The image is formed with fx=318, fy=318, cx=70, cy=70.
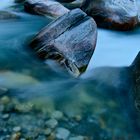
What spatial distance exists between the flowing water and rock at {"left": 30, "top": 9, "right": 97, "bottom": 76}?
0.47ft

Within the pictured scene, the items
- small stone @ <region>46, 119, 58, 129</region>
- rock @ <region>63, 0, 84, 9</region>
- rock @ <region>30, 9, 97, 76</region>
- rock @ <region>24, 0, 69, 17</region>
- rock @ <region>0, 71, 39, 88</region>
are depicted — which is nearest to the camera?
small stone @ <region>46, 119, 58, 129</region>

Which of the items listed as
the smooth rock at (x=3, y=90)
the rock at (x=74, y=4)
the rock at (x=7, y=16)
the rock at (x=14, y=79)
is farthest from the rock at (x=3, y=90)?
the rock at (x=74, y=4)

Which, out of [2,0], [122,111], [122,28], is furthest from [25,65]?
[2,0]

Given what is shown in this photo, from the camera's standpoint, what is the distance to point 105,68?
527 cm

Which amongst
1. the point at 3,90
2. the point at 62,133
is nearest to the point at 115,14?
the point at 3,90

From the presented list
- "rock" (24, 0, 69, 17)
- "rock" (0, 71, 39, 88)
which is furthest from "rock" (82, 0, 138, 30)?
"rock" (0, 71, 39, 88)

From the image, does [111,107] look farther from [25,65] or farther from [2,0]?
[2,0]

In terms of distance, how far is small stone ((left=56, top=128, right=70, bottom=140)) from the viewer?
3.24 m

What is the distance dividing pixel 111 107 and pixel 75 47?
137 cm

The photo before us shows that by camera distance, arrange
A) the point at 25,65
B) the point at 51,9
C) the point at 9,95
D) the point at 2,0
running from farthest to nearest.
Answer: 1. the point at 2,0
2. the point at 51,9
3. the point at 25,65
4. the point at 9,95

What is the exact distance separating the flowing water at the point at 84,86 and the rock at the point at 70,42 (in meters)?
0.14

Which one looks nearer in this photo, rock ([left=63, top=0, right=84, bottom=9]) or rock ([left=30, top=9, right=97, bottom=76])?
rock ([left=30, top=9, right=97, bottom=76])

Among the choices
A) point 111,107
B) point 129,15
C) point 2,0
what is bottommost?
point 2,0

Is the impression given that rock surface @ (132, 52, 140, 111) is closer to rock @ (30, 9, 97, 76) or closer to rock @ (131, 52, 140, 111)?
rock @ (131, 52, 140, 111)
